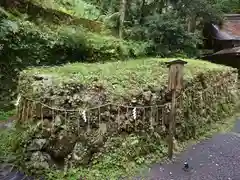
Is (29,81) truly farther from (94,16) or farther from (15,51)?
(94,16)

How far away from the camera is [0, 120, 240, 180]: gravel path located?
6.63 meters

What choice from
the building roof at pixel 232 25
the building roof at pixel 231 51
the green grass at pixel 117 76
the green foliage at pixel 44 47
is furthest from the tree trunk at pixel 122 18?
the building roof at pixel 232 25

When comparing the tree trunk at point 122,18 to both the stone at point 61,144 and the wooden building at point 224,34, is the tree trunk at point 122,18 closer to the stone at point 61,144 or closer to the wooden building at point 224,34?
the stone at point 61,144

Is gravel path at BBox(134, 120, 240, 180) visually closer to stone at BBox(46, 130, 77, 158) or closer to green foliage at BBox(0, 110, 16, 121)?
stone at BBox(46, 130, 77, 158)

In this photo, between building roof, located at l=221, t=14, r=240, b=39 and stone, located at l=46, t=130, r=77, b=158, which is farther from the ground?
building roof, located at l=221, t=14, r=240, b=39

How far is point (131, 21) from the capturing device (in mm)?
14281

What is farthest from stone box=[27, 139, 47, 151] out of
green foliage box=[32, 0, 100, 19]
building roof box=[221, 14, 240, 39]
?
building roof box=[221, 14, 240, 39]

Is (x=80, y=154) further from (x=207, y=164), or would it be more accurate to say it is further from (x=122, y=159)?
(x=207, y=164)

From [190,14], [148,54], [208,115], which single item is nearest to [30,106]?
[208,115]

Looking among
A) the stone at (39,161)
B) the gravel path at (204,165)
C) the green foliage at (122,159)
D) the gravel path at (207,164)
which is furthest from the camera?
the gravel path at (207,164)

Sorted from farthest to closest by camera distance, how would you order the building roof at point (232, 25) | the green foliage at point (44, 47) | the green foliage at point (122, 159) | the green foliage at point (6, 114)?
the building roof at point (232, 25), the green foliage at point (44, 47), the green foliage at point (6, 114), the green foliage at point (122, 159)

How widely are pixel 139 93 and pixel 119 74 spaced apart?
824mm

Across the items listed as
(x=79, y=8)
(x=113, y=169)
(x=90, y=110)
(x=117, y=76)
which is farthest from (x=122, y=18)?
(x=113, y=169)

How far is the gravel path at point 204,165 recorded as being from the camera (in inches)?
261
